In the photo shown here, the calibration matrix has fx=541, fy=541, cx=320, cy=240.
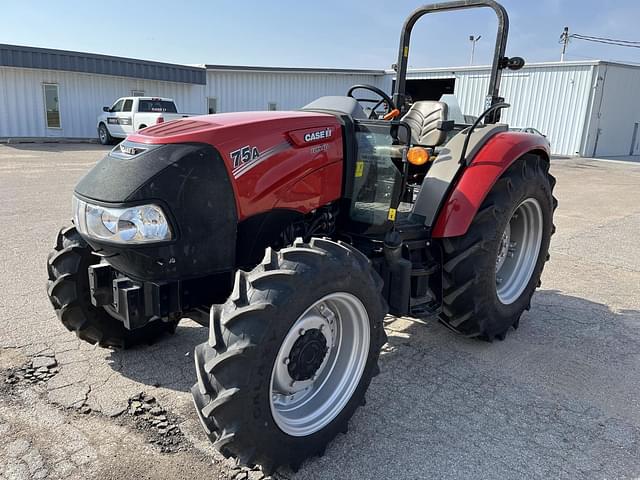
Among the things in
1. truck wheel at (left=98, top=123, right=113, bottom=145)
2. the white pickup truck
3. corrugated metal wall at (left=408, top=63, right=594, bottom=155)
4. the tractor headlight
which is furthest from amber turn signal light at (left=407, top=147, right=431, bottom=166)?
corrugated metal wall at (left=408, top=63, right=594, bottom=155)

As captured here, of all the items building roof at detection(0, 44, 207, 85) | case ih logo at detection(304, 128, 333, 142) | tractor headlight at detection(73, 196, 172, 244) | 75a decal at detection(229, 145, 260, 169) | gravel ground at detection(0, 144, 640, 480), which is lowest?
gravel ground at detection(0, 144, 640, 480)

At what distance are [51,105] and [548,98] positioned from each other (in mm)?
18065

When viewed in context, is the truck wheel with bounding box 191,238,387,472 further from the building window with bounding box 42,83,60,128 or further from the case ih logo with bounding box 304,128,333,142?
the building window with bounding box 42,83,60,128

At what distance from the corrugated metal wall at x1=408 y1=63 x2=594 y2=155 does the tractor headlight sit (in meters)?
20.0

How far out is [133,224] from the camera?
2.34 meters

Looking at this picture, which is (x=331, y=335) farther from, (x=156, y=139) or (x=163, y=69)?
(x=163, y=69)

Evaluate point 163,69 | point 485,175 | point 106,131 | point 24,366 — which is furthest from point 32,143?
point 485,175

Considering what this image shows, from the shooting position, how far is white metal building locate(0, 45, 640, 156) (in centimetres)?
1862

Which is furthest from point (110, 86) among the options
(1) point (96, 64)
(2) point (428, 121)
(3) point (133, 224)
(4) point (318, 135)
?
(3) point (133, 224)

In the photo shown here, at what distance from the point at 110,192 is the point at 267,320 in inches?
36.9

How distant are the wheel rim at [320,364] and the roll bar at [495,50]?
208 cm

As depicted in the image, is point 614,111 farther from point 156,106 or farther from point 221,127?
point 221,127

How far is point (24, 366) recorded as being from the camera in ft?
10.5

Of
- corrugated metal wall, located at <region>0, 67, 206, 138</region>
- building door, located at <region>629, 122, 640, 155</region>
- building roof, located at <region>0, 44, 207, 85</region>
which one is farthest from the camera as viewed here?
building door, located at <region>629, 122, 640, 155</region>
